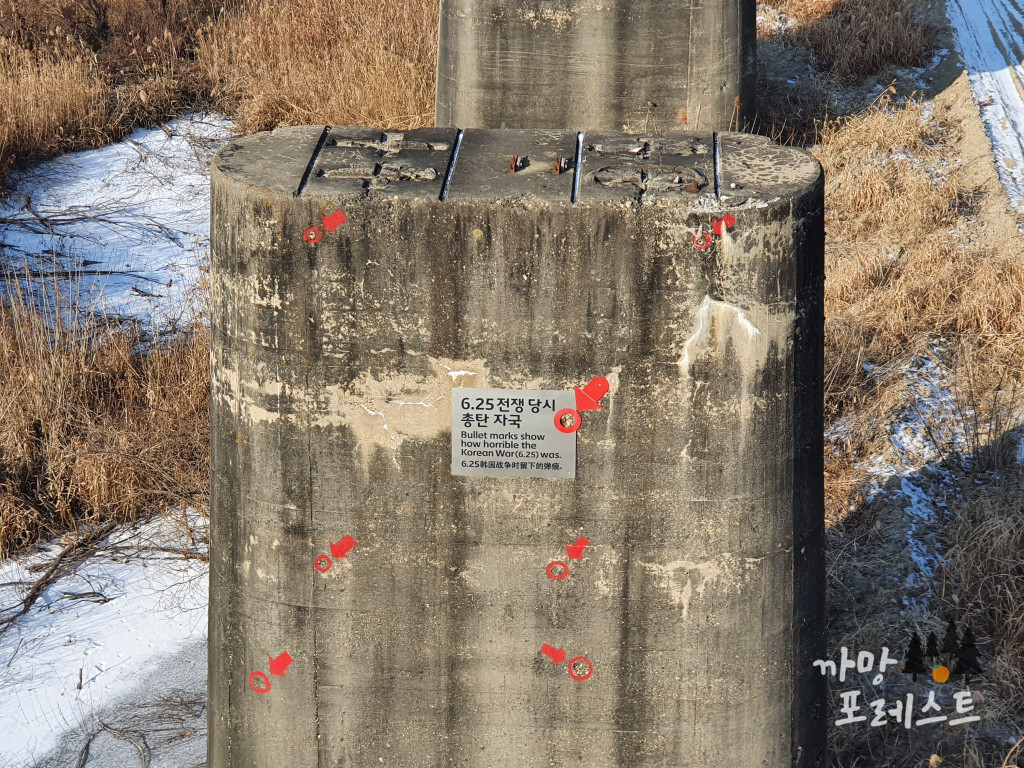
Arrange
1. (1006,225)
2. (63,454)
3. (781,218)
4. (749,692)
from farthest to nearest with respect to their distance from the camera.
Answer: (1006,225), (63,454), (749,692), (781,218)

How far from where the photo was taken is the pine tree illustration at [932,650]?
4.90 meters

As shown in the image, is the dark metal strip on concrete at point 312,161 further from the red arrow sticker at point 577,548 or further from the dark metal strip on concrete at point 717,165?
the red arrow sticker at point 577,548

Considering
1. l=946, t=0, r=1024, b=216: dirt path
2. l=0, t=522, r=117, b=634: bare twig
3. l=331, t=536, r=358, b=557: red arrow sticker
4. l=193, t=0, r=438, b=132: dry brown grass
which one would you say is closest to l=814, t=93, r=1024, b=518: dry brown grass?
l=946, t=0, r=1024, b=216: dirt path

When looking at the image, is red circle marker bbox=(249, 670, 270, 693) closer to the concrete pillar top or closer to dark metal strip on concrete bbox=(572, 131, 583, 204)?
the concrete pillar top

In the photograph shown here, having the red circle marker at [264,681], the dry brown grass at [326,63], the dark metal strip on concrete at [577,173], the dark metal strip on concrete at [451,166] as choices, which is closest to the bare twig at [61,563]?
the red circle marker at [264,681]

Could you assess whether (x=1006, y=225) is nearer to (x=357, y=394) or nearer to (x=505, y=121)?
(x=505, y=121)

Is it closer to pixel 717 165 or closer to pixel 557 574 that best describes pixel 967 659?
pixel 557 574

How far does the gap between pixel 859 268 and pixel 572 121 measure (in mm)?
2331

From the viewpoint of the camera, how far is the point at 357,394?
11.1ft

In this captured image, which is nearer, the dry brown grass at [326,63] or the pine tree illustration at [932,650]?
the pine tree illustration at [932,650]

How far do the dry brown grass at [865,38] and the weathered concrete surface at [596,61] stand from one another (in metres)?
2.97

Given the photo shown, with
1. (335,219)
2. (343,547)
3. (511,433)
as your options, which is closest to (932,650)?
(511,433)

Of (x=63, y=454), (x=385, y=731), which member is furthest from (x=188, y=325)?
(x=385, y=731)

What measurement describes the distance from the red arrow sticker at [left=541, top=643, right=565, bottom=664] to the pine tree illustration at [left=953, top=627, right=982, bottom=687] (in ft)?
7.26
